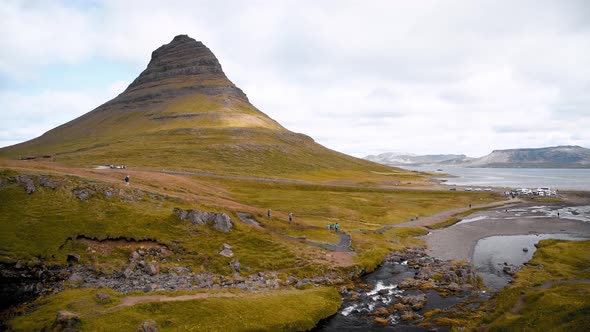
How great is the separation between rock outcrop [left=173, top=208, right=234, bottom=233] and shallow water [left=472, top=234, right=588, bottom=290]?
4908 centimetres

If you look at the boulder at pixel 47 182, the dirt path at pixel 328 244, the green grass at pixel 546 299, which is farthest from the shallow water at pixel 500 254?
the boulder at pixel 47 182

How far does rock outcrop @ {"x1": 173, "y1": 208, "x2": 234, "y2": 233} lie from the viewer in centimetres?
7012

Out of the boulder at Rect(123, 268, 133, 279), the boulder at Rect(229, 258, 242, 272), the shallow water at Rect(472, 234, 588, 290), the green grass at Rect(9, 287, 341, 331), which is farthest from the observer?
the shallow water at Rect(472, 234, 588, 290)

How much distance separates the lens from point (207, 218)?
236ft

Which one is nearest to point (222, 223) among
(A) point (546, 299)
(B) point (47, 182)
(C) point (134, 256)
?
(C) point (134, 256)

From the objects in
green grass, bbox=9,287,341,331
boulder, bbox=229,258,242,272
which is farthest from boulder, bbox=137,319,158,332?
boulder, bbox=229,258,242,272

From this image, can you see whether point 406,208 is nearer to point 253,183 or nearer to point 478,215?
point 478,215

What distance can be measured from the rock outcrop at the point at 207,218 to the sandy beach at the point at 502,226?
45801 mm

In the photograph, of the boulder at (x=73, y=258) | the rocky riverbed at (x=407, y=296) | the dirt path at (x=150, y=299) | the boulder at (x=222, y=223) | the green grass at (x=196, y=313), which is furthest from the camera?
the boulder at (x=222, y=223)

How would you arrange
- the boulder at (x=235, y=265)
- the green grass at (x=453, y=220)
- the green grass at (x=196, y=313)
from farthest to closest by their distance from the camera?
1. the green grass at (x=453, y=220)
2. the boulder at (x=235, y=265)
3. the green grass at (x=196, y=313)

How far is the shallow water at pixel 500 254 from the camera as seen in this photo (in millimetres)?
60209

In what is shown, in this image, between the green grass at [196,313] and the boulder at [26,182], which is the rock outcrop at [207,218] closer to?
the green grass at [196,313]

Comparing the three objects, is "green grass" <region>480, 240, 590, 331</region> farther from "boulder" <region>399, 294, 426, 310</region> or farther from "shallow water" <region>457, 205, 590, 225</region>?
"shallow water" <region>457, 205, 590, 225</region>

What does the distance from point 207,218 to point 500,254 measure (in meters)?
65.5
